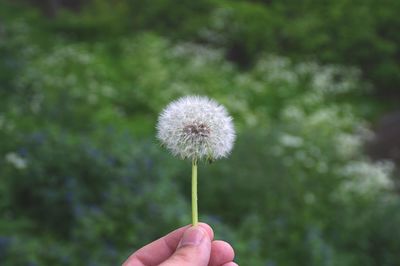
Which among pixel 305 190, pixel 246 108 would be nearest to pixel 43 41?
pixel 246 108

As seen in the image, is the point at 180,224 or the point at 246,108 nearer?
the point at 180,224

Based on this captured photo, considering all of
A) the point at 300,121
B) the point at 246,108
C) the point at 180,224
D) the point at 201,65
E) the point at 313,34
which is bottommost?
the point at 180,224

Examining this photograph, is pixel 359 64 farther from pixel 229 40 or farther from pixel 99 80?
pixel 99 80

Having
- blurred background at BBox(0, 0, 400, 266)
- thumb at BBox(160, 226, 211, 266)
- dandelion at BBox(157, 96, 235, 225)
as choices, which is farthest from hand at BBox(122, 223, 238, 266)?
blurred background at BBox(0, 0, 400, 266)

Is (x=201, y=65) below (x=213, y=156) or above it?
above

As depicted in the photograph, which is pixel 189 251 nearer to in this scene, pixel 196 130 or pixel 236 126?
pixel 196 130

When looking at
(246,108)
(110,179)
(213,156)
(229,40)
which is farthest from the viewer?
(229,40)

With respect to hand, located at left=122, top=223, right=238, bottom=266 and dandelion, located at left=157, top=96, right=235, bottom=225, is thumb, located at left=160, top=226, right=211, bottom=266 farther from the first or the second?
dandelion, located at left=157, top=96, right=235, bottom=225
